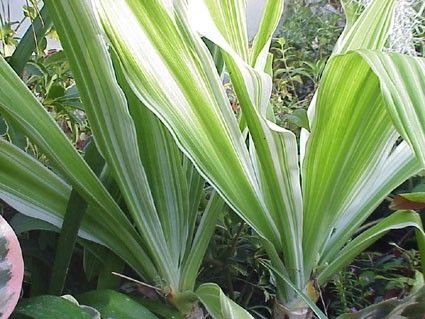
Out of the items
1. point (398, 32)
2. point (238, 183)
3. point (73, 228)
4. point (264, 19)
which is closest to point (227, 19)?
point (264, 19)

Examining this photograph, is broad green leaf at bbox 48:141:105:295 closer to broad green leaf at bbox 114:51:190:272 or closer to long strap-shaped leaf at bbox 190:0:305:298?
broad green leaf at bbox 114:51:190:272

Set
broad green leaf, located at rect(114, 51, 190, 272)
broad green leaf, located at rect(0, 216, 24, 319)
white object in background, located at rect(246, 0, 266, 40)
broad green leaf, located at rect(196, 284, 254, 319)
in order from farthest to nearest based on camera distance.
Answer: white object in background, located at rect(246, 0, 266, 40) → broad green leaf, located at rect(114, 51, 190, 272) → broad green leaf, located at rect(196, 284, 254, 319) → broad green leaf, located at rect(0, 216, 24, 319)

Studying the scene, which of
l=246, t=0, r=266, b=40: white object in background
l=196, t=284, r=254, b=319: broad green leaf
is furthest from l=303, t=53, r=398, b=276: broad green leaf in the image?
l=246, t=0, r=266, b=40: white object in background

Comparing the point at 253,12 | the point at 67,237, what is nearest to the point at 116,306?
the point at 67,237

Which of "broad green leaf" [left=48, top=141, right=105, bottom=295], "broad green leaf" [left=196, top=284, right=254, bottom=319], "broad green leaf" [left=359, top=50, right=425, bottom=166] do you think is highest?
"broad green leaf" [left=359, top=50, right=425, bottom=166]

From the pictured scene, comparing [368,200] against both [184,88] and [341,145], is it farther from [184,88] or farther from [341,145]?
[184,88]
